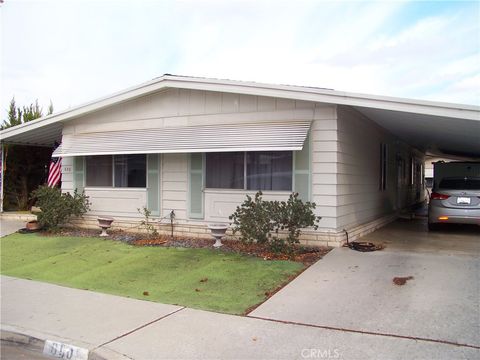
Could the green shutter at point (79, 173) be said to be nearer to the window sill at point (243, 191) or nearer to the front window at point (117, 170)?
the front window at point (117, 170)

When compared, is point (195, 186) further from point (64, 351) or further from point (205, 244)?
point (64, 351)

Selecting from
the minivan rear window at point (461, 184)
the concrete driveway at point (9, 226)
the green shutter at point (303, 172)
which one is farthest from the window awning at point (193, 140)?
the minivan rear window at point (461, 184)

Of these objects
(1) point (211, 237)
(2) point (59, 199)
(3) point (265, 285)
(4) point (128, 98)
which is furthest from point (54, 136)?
(3) point (265, 285)

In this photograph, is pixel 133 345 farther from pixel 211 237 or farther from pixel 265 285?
pixel 211 237

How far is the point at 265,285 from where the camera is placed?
20.6 feet

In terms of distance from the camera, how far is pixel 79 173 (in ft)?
39.9

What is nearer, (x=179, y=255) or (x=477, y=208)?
(x=179, y=255)

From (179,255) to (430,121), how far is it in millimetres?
5668

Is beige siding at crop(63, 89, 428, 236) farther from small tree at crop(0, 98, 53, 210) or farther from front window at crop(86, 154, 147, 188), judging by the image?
small tree at crop(0, 98, 53, 210)

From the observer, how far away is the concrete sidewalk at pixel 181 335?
4.00 metres

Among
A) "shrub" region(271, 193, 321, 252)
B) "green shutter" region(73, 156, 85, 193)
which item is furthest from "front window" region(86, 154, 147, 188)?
"shrub" region(271, 193, 321, 252)

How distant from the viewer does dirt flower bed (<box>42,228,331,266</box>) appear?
7914 mm

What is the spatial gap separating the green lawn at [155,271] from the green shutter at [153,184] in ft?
4.65

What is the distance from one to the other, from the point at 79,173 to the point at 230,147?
5420mm
